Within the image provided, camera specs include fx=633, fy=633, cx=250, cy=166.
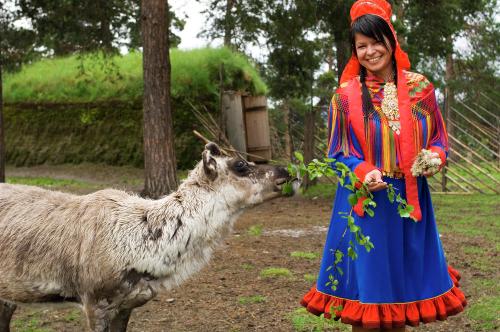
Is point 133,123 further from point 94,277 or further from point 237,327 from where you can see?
point 94,277

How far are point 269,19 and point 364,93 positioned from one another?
9.40m

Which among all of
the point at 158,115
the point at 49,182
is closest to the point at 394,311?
the point at 158,115

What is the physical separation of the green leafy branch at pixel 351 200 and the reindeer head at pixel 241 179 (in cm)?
57

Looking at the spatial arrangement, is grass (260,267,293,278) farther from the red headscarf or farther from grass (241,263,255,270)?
the red headscarf

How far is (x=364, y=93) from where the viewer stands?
3621 mm

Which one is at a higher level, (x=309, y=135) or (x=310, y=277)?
(x=309, y=135)

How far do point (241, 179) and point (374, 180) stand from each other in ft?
3.60

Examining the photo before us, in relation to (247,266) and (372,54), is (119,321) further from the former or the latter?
(247,266)

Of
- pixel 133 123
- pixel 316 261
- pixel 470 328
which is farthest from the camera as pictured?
pixel 133 123

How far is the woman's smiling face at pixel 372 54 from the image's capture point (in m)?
3.58

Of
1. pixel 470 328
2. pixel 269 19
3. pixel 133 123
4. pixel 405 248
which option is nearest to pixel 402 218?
pixel 405 248

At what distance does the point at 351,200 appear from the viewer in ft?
11.0

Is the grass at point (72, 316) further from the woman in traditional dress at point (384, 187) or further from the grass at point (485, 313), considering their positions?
the grass at point (485, 313)

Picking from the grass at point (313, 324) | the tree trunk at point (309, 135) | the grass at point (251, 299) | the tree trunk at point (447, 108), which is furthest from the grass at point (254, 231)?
the tree trunk at point (447, 108)
